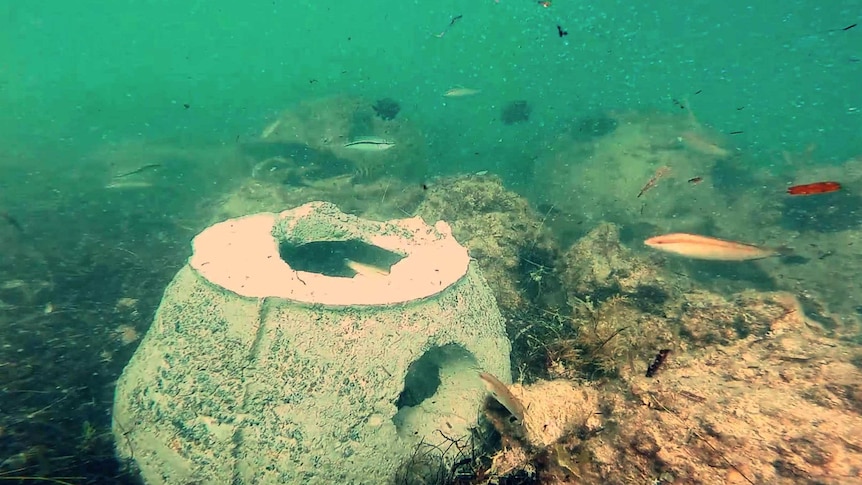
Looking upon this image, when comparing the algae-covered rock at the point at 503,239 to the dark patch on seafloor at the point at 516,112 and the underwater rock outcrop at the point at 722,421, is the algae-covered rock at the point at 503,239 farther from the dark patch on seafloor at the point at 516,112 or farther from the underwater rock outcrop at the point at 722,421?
the dark patch on seafloor at the point at 516,112

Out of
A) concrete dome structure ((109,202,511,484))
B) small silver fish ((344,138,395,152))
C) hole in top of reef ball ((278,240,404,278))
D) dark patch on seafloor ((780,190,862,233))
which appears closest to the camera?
concrete dome structure ((109,202,511,484))

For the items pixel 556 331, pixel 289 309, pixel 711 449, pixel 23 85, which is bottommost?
pixel 23 85

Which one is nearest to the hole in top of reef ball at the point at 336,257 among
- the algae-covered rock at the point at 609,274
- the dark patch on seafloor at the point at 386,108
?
the algae-covered rock at the point at 609,274

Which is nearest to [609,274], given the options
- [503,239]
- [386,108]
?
[503,239]

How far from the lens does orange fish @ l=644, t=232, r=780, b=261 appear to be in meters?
3.18

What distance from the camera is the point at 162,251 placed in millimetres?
9242

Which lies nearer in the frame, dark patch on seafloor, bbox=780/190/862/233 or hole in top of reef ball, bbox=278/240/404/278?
hole in top of reef ball, bbox=278/240/404/278

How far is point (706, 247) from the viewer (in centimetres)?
326

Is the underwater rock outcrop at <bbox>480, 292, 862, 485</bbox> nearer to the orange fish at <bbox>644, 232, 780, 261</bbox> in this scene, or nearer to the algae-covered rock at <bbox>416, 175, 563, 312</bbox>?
the orange fish at <bbox>644, 232, 780, 261</bbox>

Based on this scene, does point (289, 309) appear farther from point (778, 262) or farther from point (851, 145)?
point (851, 145)

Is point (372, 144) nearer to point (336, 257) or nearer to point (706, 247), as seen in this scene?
point (336, 257)

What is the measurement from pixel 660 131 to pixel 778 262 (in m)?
6.49

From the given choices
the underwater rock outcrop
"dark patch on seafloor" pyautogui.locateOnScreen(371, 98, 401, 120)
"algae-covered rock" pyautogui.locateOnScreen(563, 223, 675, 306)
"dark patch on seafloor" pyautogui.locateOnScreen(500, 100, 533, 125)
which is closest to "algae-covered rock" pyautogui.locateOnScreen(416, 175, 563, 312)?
"algae-covered rock" pyautogui.locateOnScreen(563, 223, 675, 306)

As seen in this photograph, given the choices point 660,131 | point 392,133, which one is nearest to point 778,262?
point 660,131
